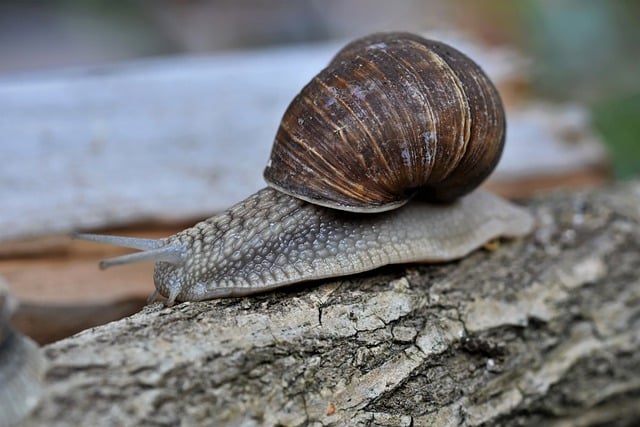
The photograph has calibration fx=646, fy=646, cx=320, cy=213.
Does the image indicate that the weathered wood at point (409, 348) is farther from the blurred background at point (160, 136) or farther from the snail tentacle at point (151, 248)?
the blurred background at point (160, 136)

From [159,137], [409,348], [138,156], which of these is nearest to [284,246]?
[409,348]

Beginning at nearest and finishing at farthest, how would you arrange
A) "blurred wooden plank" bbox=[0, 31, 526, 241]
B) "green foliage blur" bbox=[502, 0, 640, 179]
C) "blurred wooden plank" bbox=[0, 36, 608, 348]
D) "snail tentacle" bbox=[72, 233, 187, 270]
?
"snail tentacle" bbox=[72, 233, 187, 270] < "blurred wooden plank" bbox=[0, 36, 608, 348] < "blurred wooden plank" bbox=[0, 31, 526, 241] < "green foliage blur" bbox=[502, 0, 640, 179]

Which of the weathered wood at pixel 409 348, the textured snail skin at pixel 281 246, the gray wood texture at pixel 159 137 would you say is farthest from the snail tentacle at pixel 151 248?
the gray wood texture at pixel 159 137

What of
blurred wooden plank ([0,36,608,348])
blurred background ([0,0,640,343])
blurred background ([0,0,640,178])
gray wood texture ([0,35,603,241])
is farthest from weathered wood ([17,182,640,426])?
blurred background ([0,0,640,178])

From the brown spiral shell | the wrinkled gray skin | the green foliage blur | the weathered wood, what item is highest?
the green foliage blur

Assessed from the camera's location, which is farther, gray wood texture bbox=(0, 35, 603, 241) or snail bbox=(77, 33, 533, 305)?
gray wood texture bbox=(0, 35, 603, 241)

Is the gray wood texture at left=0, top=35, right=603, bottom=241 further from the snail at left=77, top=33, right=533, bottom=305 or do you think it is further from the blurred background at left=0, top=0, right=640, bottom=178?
the blurred background at left=0, top=0, right=640, bottom=178

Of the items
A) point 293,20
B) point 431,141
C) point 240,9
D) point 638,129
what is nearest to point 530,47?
point 638,129
